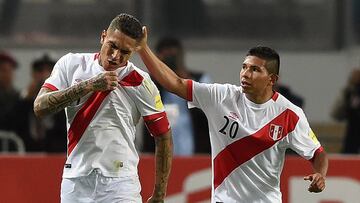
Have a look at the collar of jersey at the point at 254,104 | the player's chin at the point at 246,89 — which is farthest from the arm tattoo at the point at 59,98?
the collar of jersey at the point at 254,104

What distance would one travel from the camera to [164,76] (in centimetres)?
868

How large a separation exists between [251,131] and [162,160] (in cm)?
68

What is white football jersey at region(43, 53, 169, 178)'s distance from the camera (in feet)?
27.5

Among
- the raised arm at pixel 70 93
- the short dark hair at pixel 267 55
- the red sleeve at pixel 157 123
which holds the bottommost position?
the red sleeve at pixel 157 123

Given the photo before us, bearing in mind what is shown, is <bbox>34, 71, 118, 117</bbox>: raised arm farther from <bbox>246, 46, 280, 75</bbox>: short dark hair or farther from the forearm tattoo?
<bbox>246, 46, 280, 75</bbox>: short dark hair

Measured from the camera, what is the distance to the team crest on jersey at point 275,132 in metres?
8.89

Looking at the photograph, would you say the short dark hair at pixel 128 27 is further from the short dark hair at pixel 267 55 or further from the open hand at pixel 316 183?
the open hand at pixel 316 183

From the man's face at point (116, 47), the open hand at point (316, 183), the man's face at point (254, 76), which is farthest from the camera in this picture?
the man's face at point (254, 76)

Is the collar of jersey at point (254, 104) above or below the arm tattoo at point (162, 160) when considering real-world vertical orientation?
above

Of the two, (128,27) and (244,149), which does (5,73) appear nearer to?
(244,149)

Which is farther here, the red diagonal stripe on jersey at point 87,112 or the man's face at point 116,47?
the red diagonal stripe on jersey at point 87,112

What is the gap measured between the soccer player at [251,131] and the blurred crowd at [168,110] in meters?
3.18

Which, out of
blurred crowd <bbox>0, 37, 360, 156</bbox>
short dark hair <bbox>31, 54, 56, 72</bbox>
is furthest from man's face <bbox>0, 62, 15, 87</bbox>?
short dark hair <bbox>31, 54, 56, 72</bbox>

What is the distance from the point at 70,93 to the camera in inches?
319
